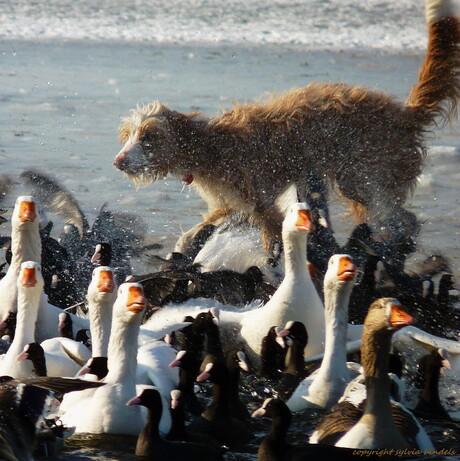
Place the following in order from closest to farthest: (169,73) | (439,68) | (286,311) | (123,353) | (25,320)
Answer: (123,353), (25,320), (286,311), (439,68), (169,73)

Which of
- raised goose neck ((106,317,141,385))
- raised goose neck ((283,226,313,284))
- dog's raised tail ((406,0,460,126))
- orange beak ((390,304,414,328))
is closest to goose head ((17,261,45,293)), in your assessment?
raised goose neck ((106,317,141,385))

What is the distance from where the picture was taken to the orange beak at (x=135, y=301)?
5.41m

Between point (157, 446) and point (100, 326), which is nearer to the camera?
point (157, 446)

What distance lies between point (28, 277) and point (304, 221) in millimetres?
1825

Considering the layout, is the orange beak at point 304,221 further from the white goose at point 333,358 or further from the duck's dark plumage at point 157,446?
the duck's dark plumage at point 157,446

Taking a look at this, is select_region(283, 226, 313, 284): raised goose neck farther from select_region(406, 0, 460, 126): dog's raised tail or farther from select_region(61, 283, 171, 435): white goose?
select_region(406, 0, 460, 126): dog's raised tail

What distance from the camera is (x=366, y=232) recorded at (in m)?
8.24

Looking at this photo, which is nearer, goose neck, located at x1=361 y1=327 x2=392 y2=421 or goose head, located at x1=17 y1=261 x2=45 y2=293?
goose neck, located at x1=361 y1=327 x2=392 y2=421

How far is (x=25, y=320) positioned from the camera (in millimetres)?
5996

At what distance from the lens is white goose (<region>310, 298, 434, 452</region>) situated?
4734mm

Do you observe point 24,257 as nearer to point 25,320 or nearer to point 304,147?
point 25,320

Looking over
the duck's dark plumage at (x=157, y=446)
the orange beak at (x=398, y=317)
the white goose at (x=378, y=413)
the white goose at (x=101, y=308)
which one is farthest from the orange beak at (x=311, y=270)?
the duck's dark plumage at (x=157, y=446)

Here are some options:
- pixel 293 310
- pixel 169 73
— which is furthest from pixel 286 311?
pixel 169 73

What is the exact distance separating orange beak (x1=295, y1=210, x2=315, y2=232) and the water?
131 cm
